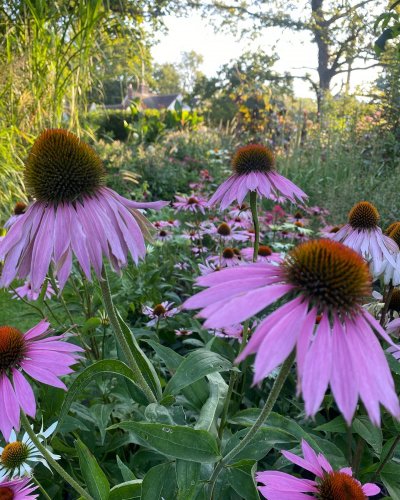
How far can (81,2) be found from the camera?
2408mm

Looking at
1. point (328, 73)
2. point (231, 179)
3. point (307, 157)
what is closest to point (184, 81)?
point (328, 73)

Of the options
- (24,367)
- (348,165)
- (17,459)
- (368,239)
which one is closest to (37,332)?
(24,367)

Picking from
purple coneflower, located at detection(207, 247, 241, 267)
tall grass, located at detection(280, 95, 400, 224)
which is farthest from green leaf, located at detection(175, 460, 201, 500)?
tall grass, located at detection(280, 95, 400, 224)

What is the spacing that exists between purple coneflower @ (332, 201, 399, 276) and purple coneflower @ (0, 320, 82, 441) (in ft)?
2.48

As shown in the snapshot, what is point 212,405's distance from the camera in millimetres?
880

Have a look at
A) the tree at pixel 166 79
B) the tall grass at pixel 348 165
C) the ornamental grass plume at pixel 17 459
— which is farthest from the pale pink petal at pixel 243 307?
the tree at pixel 166 79

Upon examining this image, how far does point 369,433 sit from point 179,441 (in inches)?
19.2

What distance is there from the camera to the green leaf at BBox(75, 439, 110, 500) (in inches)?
31.4

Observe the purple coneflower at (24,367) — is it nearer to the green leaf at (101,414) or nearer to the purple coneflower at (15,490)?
the purple coneflower at (15,490)

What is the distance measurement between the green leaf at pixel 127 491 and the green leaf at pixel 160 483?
0.05 metres

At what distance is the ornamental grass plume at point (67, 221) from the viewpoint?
707mm

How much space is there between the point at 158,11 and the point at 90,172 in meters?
8.88

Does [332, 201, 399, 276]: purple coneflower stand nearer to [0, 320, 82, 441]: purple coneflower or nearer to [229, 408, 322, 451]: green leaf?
[229, 408, 322, 451]: green leaf

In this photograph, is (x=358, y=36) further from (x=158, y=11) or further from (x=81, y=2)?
(x=81, y=2)
